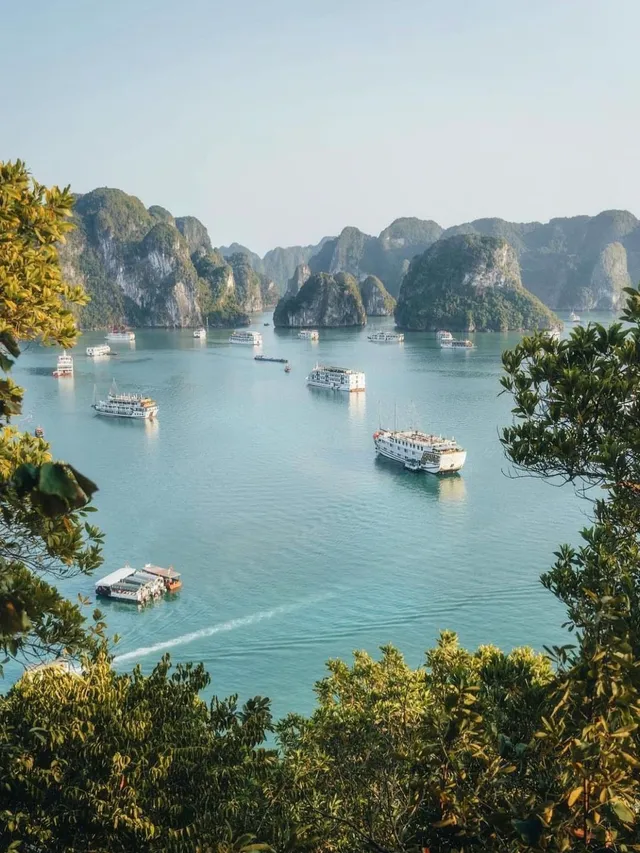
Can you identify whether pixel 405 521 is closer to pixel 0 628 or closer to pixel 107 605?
pixel 107 605

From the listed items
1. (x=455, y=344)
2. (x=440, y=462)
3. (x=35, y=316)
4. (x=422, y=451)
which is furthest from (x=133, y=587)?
(x=455, y=344)

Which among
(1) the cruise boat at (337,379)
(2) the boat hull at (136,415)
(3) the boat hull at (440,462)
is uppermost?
(1) the cruise boat at (337,379)

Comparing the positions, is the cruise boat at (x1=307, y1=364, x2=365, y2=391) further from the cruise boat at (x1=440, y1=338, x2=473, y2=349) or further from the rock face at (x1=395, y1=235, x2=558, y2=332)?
the rock face at (x1=395, y1=235, x2=558, y2=332)

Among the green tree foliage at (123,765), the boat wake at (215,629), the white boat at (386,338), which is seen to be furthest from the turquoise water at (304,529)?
the white boat at (386,338)

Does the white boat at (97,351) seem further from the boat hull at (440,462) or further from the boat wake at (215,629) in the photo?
the boat wake at (215,629)

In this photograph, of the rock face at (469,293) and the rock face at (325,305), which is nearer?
the rock face at (469,293)

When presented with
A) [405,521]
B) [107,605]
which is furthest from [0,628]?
[405,521]

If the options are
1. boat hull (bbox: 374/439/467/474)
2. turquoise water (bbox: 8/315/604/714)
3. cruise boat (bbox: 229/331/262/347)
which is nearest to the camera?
turquoise water (bbox: 8/315/604/714)

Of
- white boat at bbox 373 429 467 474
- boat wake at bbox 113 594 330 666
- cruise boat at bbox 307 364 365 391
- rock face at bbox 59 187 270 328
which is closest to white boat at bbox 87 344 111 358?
cruise boat at bbox 307 364 365 391
